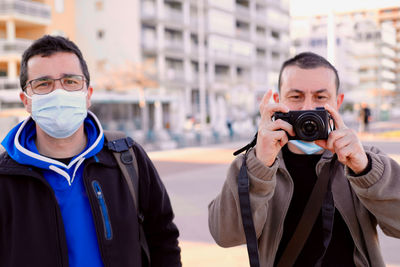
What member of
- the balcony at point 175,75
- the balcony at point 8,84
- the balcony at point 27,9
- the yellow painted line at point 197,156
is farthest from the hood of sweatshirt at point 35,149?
the balcony at point 175,75

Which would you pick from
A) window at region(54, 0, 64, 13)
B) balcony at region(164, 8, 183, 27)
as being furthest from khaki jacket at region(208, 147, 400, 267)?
balcony at region(164, 8, 183, 27)

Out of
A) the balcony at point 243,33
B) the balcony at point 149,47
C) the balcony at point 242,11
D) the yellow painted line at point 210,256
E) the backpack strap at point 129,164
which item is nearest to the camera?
the backpack strap at point 129,164

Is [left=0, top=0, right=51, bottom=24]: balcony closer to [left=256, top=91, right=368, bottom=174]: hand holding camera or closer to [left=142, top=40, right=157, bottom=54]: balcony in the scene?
[left=142, top=40, right=157, bottom=54]: balcony

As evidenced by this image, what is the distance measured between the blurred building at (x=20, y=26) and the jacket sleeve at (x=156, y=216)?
2781 cm

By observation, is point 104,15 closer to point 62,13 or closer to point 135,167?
point 62,13

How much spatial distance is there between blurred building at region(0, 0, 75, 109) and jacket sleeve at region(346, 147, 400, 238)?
93.9 ft

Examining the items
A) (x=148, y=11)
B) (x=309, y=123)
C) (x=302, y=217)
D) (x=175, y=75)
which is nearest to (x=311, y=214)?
(x=302, y=217)

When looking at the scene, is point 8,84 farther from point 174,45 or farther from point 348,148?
point 348,148

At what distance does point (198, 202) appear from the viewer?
28.2ft

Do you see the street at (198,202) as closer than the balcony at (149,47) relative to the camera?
Yes

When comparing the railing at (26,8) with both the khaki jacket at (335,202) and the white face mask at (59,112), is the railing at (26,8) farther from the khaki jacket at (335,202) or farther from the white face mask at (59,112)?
the khaki jacket at (335,202)

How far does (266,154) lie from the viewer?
84.4 inches

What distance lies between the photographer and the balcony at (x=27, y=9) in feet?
102

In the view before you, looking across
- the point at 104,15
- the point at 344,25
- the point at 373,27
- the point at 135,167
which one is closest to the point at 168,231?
the point at 135,167
